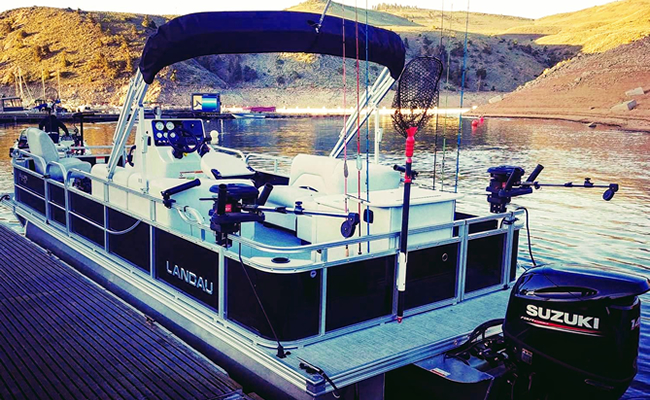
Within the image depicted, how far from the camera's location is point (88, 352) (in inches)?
212

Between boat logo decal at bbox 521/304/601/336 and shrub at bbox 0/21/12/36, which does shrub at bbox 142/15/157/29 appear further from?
boat logo decal at bbox 521/304/601/336

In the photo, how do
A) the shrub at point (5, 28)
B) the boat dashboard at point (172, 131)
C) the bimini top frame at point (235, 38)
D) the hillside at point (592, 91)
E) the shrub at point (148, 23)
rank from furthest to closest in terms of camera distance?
1. the shrub at point (148, 23)
2. the shrub at point (5, 28)
3. the hillside at point (592, 91)
4. the boat dashboard at point (172, 131)
5. the bimini top frame at point (235, 38)

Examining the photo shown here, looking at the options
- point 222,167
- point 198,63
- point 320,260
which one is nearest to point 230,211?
point 320,260

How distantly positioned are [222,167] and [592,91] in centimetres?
5641

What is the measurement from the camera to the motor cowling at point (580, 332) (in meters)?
3.86

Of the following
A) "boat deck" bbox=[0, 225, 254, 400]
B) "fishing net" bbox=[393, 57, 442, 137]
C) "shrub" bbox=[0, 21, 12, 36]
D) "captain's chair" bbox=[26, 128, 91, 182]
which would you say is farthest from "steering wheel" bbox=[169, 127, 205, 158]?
"shrub" bbox=[0, 21, 12, 36]

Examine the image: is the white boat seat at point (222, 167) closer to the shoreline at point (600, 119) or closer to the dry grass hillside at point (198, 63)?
the shoreline at point (600, 119)

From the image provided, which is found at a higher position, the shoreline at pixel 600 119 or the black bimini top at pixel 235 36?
the black bimini top at pixel 235 36

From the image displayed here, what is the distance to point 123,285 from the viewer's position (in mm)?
6801

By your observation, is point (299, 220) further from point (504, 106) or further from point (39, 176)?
point (504, 106)

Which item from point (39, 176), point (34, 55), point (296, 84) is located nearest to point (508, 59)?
point (296, 84)

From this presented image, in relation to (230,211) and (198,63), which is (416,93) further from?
(198,63)

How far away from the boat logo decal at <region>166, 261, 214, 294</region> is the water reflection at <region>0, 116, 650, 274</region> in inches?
90.7

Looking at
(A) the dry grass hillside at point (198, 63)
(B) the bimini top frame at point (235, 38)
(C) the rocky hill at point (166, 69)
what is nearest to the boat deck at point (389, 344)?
(B) the bimini top frame at point (235, 38)
